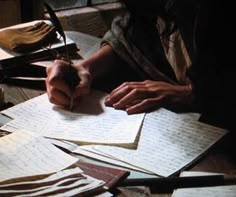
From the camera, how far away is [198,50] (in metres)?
1.04

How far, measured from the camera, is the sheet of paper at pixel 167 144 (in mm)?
975

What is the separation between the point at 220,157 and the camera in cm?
102

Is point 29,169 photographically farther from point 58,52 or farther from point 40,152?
point 58,52

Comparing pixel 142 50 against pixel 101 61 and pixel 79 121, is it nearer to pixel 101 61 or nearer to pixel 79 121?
pixel 101 61

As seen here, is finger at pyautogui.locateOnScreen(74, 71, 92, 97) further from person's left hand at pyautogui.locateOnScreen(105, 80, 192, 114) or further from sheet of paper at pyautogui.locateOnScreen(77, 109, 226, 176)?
sheet of paper at pyautogui.locateOnScreen(77, 109, 226, 176)

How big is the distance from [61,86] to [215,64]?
39 cm

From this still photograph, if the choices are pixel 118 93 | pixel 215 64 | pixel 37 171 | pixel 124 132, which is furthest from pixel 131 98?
pixel 37 171

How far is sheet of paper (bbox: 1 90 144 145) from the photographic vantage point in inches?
41.7

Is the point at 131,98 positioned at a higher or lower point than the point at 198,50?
lower

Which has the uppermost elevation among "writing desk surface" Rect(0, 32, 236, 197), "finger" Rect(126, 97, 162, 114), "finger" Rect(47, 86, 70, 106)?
"finger" Rect(47, 86, 70, 106)

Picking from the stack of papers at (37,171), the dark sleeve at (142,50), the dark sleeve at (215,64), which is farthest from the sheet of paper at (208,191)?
the dark sleeve at (142,50)

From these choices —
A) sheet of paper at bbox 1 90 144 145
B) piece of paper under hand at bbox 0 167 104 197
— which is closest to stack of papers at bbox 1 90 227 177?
sheet of paper at bbox 1 90 144 145

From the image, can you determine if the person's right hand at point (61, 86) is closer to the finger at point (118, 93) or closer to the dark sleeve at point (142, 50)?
the finger at point (118, 93)

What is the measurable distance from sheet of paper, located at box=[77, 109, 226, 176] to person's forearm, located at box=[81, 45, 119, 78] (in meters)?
0.27
